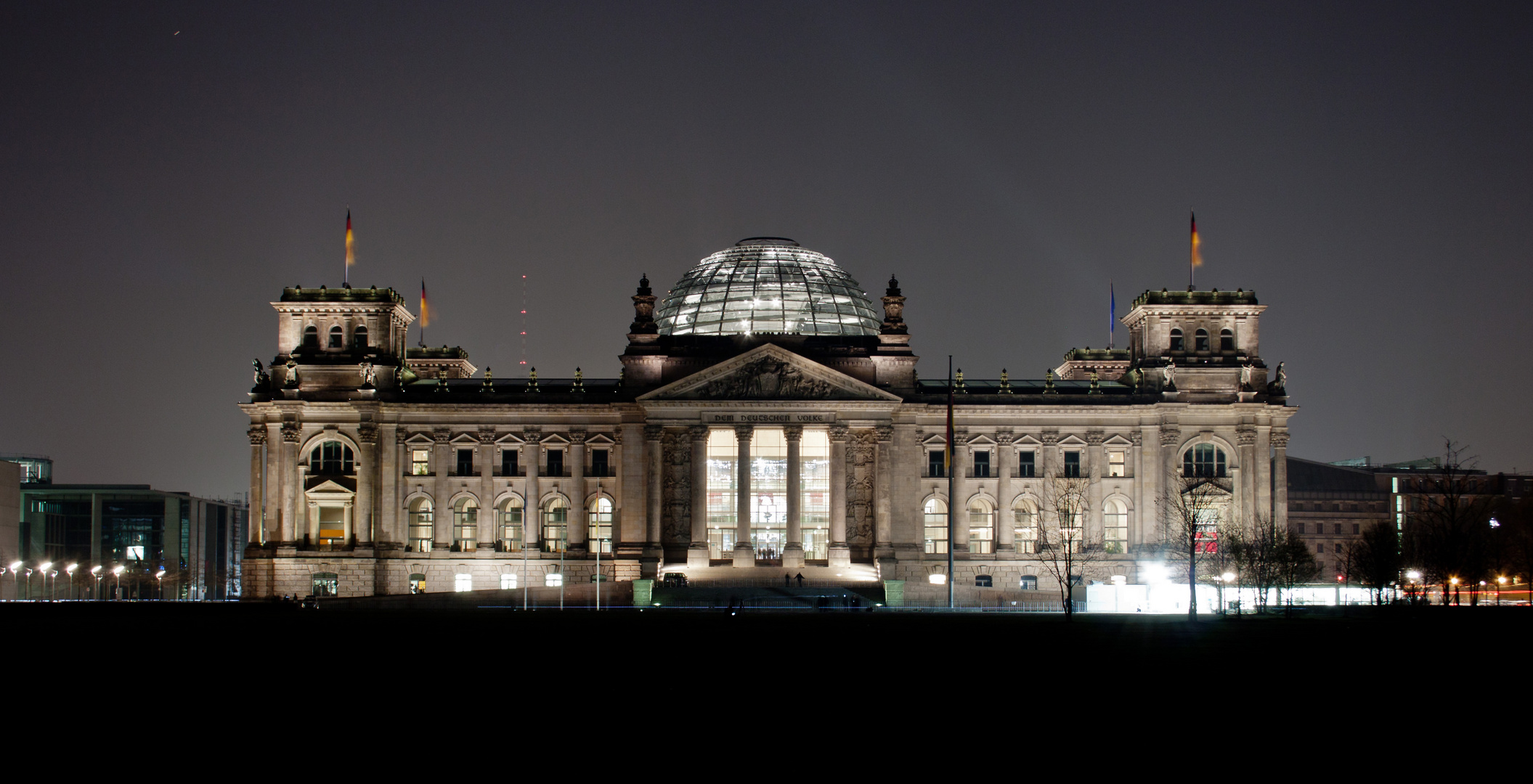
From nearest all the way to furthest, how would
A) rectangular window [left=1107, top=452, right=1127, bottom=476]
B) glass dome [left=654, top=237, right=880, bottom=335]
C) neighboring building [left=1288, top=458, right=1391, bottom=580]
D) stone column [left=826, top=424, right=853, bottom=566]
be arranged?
stone column [left=826, top=424, right=853, bottom=566] → rectangular window [left=1107, top=452, right=1127, bottom=476] → glass dome [left=654, top=237, right=880, bottom=335] → neighboring building [left=1288, top=458, right=1391, bottom=580]

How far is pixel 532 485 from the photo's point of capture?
11650 centimetres

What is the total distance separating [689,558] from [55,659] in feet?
227

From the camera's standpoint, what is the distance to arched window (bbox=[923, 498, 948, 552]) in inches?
4582

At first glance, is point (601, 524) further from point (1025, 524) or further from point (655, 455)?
point (1025, 524)

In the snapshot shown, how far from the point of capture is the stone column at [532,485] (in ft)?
382

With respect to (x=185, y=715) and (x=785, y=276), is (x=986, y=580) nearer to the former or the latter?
(x=785, y=276)

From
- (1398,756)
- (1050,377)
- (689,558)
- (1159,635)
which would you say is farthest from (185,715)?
(1050,377)

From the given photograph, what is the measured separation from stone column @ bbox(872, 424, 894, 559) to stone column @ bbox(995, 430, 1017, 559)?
9.59 m

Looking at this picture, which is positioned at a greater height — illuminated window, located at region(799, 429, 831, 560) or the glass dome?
the glass dome

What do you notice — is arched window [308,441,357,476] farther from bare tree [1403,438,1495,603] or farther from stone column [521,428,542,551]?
bare tree [1403,438,1495,603]

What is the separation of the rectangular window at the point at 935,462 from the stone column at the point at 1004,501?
4345 mm

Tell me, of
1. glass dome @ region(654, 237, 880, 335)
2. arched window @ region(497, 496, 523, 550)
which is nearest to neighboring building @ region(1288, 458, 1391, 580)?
glass dome @ region(654, 237, 880, 335)

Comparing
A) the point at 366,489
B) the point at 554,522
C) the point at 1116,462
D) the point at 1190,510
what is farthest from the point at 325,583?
the point at 1190,510

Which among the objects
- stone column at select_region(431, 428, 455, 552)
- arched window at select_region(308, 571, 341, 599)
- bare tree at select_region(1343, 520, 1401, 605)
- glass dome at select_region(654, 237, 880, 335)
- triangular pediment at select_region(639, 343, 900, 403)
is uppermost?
glass dome at select_region(654, 237, 880, 335)
